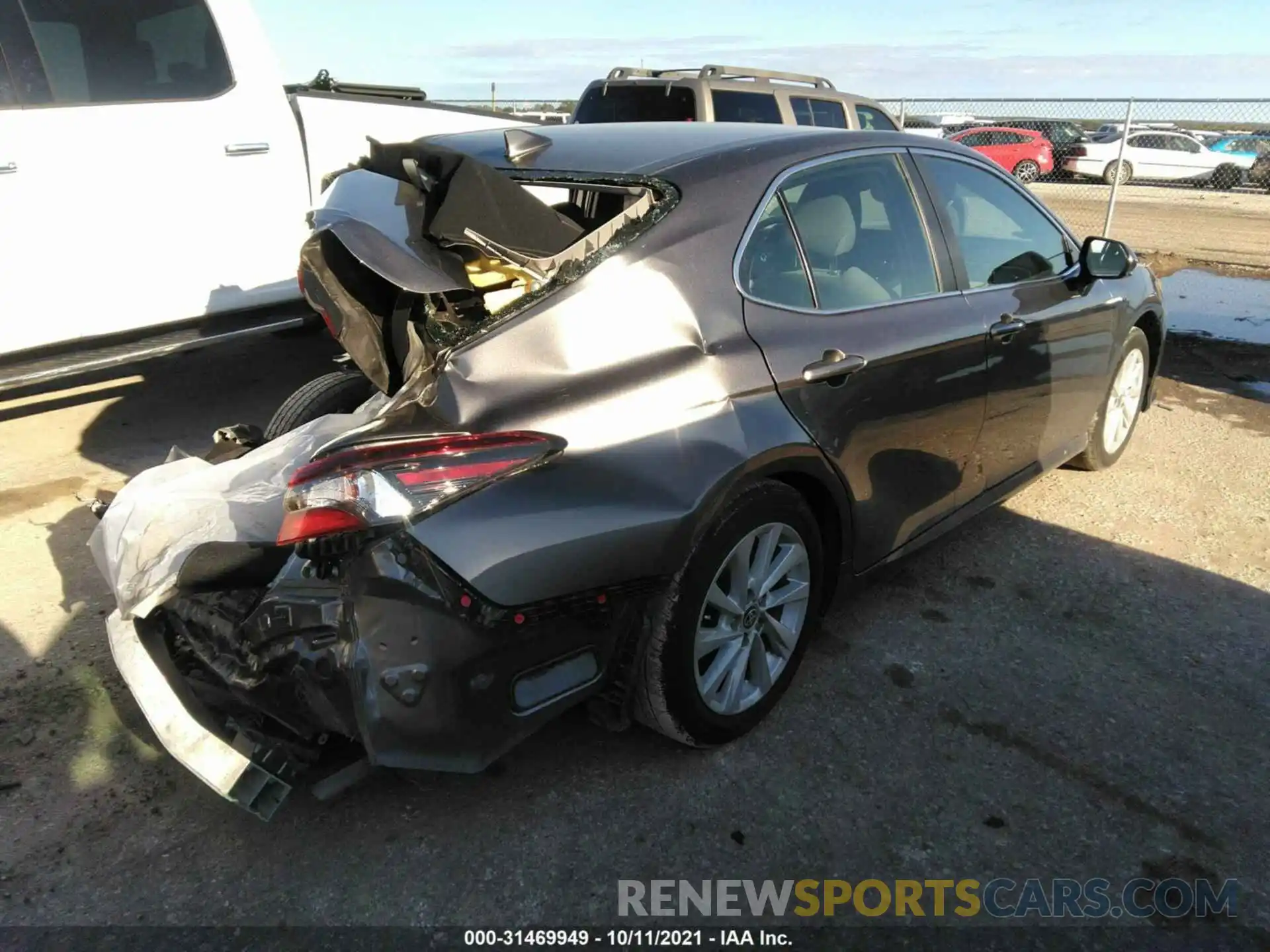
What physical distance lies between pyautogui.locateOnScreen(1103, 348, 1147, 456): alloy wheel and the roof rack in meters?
5.94

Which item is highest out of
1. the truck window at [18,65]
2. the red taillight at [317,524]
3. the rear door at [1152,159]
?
the truck window at [18,65]

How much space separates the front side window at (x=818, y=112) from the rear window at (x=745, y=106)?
297mm

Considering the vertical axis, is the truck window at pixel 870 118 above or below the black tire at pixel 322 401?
above

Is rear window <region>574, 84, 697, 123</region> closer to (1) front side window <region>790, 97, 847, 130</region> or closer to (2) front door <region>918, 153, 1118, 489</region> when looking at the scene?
(1) front side window <region>790, 97, 847, 130</region>

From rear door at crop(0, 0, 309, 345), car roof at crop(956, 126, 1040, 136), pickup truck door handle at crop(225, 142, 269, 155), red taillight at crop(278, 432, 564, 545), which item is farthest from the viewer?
car roof at crop(956, 126, 1040, 136)

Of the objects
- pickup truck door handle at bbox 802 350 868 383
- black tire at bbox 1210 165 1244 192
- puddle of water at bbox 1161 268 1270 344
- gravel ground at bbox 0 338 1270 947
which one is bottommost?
black tire at bbox 1210 165 1244 192

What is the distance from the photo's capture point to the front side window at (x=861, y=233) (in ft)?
9.64

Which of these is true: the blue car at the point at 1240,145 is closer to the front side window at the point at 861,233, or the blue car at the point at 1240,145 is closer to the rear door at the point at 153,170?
the front side window at the point at 861,233

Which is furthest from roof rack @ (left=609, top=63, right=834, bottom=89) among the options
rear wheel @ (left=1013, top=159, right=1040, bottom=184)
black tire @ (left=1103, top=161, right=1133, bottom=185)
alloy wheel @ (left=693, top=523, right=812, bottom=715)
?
rear wheel @ (left=1013, top=159, right=1040, bottom=184)

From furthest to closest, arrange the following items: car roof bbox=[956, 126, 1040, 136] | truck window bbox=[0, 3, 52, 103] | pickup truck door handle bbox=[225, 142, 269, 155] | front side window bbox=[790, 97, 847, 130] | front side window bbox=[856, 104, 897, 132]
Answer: car roof bbox=[956, 126, 1040, 136] → front side window bbox=[856, 104, 897, 132] → front side window bbox=[790, 97, 847, 130] → pickup truck door handle bbox=[225, 142, 269, 155] → truck window bbox=[0, 3, 52, 103]

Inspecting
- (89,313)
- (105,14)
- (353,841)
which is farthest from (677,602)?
(105,14)

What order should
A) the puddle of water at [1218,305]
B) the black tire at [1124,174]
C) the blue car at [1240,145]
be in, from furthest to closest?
1. the blue car at [1240,145]
2. the black tire at [1124,174]
3. the puddle of water at [1218,305]

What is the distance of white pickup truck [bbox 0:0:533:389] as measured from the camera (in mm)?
4305

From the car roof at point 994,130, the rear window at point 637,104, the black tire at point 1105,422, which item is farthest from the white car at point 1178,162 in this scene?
the black tire at point 1105,422
